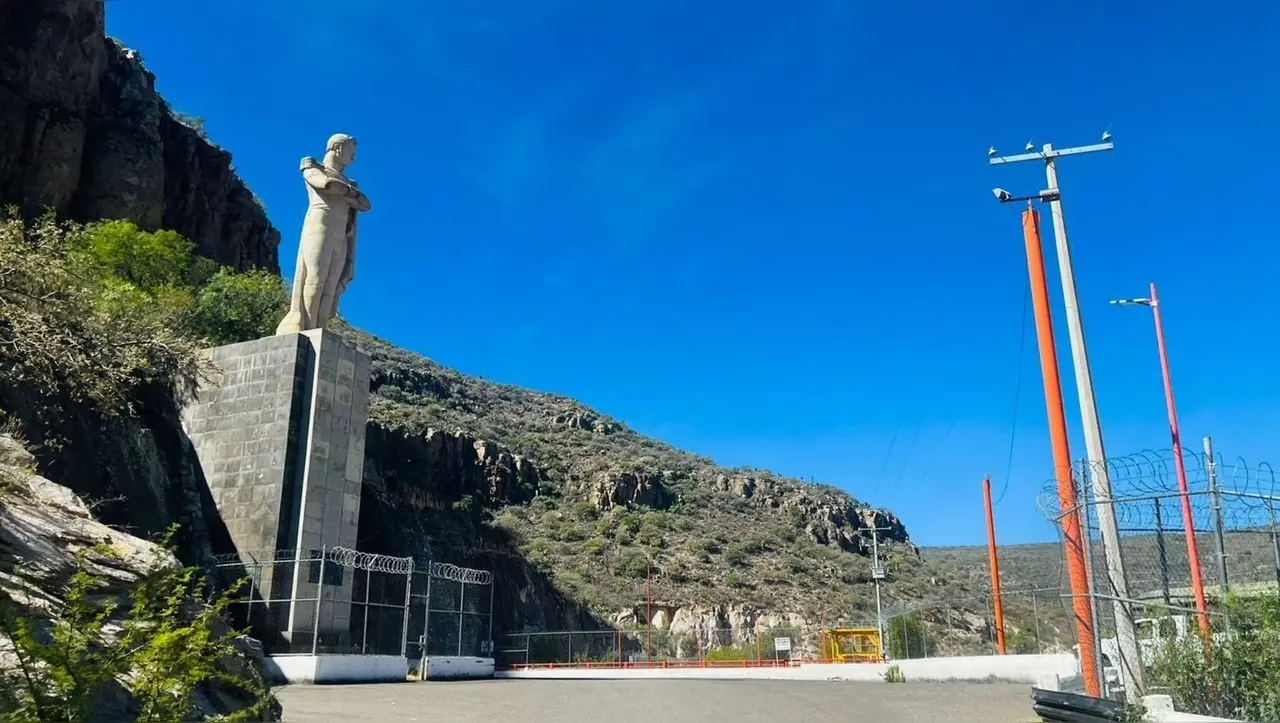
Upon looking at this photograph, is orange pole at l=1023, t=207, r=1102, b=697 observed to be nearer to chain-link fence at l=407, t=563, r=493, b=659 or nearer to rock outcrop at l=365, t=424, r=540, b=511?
chain-link fence at l=407, t=563, r=493, b=659

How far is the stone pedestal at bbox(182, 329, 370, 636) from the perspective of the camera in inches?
715

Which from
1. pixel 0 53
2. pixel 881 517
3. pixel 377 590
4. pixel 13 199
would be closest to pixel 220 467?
pixel 377 590

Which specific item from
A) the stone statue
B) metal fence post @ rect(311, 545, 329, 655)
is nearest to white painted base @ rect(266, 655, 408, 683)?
metal fence post @ rect(311, 545, 329, 655)

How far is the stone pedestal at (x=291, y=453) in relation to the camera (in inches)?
715

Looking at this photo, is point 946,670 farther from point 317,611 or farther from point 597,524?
point 597,524

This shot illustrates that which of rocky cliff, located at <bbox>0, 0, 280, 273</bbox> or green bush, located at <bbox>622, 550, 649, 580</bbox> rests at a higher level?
rocky cliff, located at <bbox>0, 0, 280, 273</bbox>

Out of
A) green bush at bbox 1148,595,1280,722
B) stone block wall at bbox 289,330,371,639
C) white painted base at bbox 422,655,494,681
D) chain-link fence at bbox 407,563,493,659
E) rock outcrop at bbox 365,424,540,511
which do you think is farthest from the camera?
rock outcrop at bbox 365,424,540,511

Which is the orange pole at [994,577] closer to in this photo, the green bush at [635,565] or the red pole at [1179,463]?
the red pole at [1179,463]

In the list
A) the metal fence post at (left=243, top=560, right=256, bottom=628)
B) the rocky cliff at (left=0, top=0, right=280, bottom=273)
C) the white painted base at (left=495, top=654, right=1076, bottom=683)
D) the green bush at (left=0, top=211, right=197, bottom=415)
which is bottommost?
the white painted base at (left=495, top=654, right=1076, bottom=683)

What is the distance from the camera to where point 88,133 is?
1670 inches

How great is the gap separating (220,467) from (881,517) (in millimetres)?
67015

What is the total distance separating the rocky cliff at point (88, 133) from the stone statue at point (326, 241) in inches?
792

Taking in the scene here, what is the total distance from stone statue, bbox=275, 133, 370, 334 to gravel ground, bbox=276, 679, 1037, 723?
336 inches

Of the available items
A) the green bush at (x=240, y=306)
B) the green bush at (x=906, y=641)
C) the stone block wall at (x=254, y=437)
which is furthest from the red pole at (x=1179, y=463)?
the green bush at (x=240, y=306)
